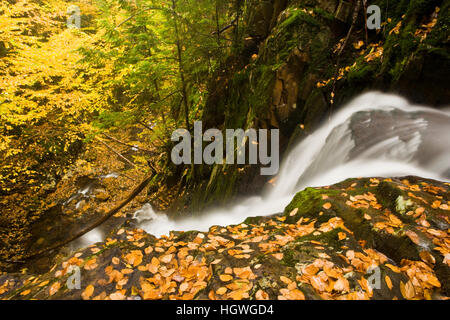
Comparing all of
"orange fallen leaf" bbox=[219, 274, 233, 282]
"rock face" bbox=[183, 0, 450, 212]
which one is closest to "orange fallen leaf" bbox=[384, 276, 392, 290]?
"orange fallen leaf" bbox=[219, 274, 233, 282]

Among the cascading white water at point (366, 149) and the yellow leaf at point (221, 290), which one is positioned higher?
the cascading white water at point (366, 149)

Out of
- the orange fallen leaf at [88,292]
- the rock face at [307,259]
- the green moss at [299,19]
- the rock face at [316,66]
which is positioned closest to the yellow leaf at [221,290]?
the rock face at [307,259]

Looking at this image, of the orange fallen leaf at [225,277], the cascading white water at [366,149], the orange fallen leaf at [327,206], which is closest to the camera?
Result: the orange fallen leaf at [225,277]

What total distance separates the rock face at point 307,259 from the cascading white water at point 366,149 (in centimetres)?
57

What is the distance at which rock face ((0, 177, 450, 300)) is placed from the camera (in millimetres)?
2064

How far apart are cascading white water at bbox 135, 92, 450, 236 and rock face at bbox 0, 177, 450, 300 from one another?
570 millimetres

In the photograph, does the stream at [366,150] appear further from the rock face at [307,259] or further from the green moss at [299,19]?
the green moss at [299,19]

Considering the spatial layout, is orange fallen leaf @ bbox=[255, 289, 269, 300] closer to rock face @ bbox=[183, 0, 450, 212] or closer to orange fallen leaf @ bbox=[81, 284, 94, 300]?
orange fallen leaf @ bbox=[81, 284, 94, 300]

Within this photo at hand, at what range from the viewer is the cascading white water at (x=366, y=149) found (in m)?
3.66

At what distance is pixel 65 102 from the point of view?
31.6 ft

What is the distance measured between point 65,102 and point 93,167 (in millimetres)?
4006

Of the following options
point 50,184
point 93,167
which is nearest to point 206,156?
point 93,167

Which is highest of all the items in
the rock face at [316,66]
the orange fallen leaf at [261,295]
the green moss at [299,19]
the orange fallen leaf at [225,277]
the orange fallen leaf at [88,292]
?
the green moss at [299,19]
